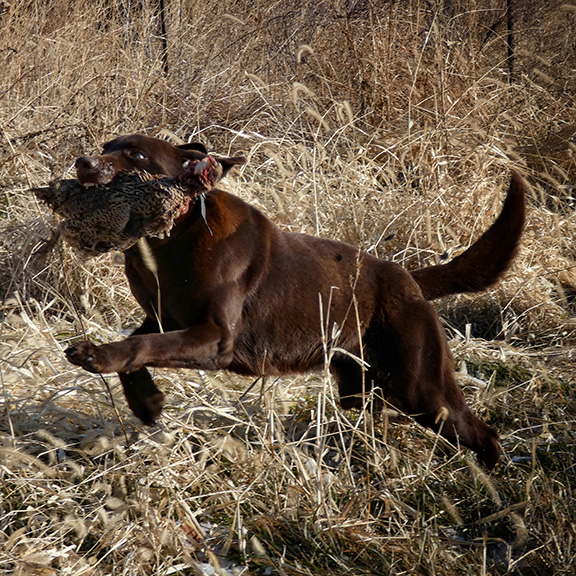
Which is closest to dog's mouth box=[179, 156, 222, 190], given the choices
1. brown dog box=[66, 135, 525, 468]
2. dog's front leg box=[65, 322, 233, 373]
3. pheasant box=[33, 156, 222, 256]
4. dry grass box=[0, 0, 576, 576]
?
pheasant box=[33, 156, 222, 256]

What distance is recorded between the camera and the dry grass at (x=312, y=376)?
8.09 feet

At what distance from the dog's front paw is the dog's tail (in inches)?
56.2

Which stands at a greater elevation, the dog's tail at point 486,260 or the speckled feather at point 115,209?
the speckled feather at point 115,209

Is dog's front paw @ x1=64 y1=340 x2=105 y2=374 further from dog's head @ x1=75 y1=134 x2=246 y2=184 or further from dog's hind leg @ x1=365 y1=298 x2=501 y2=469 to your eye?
dog's hind leg @ x1=365 y1=298 x2=501 y2=469

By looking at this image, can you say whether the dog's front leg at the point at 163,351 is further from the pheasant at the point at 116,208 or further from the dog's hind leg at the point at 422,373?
the dog's hind leg at the point at 422,373

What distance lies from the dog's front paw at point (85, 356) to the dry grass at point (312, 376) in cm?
37

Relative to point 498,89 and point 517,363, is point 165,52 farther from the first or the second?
point 517,363

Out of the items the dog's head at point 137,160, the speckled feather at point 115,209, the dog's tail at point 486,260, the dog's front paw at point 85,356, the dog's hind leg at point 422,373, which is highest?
the dog's head at point 137,160

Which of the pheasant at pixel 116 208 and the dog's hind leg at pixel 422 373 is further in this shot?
the dog's hind leg at pixel 422 373

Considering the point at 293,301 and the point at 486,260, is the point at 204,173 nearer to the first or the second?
the point at 293,301

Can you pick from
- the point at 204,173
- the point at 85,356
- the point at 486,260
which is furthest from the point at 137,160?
the point at 486,260

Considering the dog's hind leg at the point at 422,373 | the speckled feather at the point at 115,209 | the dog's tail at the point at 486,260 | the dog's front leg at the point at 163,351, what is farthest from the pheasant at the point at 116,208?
the dog's tail at the point at 486,260

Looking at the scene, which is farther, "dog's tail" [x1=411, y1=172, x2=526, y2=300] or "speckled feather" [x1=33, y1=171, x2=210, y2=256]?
"dog's tail" [x1=411, y1=172, x2=526, y2=300]

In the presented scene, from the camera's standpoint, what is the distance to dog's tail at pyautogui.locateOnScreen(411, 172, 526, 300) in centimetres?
315
